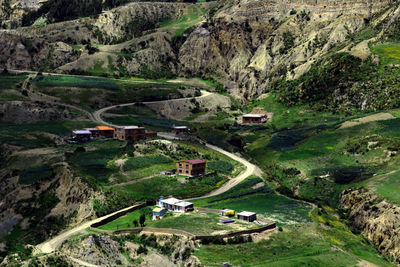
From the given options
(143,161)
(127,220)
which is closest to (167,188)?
(143,161)

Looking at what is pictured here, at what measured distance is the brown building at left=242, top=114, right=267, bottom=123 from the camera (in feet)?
633

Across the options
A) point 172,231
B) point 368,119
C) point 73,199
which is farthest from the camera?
point 368,119

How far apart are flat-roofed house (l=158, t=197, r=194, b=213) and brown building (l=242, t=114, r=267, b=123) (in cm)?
8281

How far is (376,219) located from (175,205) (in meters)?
37.4

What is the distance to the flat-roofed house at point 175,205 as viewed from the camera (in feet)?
361

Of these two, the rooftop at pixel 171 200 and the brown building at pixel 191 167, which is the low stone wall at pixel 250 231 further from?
the brown building at pixel 191 167

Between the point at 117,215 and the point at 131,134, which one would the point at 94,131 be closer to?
the point at 131,134

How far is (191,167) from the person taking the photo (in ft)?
436

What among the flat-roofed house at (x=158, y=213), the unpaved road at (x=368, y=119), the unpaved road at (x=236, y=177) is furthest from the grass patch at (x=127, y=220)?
the unpaved road at (x=368, y=119)

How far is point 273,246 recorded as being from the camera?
9338cm

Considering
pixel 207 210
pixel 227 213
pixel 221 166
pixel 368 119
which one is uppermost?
pixel 368 119

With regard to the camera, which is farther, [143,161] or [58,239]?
[143,161]

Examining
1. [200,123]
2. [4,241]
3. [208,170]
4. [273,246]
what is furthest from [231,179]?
[200,123]

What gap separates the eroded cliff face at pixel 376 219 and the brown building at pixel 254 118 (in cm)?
7118
